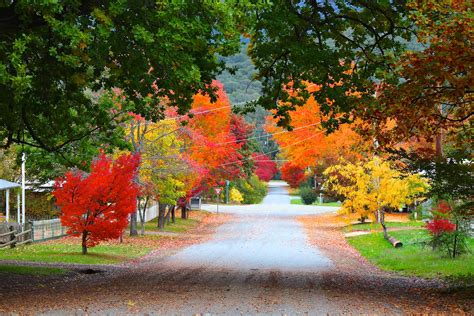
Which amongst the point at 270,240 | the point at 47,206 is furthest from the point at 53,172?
the point at 270,240

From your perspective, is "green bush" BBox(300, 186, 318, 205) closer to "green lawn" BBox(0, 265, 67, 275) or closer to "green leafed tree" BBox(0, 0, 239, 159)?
"green lawn" BBox(0, 265, 67, 275)

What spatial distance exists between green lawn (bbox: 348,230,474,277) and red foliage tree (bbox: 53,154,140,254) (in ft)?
29.7

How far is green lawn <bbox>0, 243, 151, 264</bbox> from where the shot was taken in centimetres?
2344

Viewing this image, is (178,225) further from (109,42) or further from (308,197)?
(308,197)

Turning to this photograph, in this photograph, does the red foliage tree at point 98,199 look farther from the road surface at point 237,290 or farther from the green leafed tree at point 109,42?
the green leafed tree at point 109,42

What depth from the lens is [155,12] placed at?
481 inches

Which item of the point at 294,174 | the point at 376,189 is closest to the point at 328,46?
the point at 376,189

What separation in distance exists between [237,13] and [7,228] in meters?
20.3

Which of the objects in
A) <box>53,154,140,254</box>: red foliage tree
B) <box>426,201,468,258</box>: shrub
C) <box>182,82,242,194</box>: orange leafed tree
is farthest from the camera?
<box>182,82,242,194</box>: orange leafed tree

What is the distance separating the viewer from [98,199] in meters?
22.5

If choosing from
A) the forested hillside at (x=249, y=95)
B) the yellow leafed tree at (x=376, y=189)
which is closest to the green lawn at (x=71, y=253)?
the yellow leafed tree at (x=376, y=189)

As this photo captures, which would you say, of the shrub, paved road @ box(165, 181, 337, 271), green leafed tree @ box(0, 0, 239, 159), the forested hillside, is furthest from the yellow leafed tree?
the forested hillside

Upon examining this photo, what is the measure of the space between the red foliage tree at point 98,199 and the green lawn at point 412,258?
9044 millimetres

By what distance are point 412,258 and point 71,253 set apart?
12.4 meters
